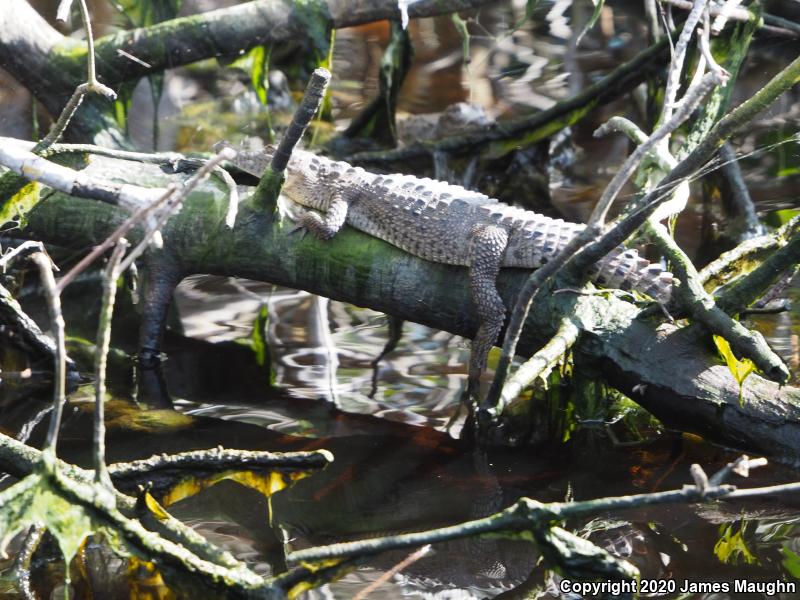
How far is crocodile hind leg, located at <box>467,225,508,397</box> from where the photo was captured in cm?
443

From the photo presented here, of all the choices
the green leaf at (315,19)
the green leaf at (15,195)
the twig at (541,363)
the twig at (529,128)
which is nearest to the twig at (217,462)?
the twig at (541,363)

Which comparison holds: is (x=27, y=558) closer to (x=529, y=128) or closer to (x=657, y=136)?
(x=657, y=136)

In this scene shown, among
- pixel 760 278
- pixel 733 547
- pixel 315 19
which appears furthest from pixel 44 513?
pixel 315 19

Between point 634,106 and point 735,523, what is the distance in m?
5.27

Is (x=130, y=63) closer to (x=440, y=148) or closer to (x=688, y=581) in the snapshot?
(x=440, y=148)

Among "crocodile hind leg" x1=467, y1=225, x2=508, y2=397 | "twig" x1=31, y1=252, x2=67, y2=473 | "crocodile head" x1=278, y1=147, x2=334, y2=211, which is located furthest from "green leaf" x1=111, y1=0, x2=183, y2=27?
"twig" x1=31, y1=252, x2=67, y2=473

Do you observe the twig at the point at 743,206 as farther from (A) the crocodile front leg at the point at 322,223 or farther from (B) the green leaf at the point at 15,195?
(B) the green leaf at the point at 15,195

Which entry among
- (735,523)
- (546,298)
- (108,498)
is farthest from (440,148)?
(108,498)

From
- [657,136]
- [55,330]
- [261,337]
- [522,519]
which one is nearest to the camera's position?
[55,330]

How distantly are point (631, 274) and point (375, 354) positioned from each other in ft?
5.22

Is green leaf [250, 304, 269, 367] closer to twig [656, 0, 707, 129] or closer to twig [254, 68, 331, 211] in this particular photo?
twig [254, 68, 331, 211]

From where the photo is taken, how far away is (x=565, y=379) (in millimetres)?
4371

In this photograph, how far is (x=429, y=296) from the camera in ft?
14.7

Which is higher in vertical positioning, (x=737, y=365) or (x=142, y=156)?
(x=142, y=156)
